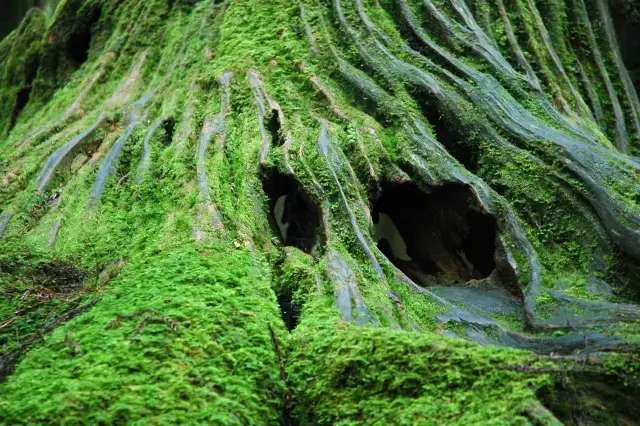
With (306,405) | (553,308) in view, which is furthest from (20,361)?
(553,308)

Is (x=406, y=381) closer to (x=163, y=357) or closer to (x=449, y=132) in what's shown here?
(x=163, y=357)

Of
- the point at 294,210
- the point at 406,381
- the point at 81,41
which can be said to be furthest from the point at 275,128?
the point at 81,41

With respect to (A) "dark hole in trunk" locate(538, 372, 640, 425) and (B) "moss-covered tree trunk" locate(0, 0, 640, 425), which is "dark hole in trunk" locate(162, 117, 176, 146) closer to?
(B) "moss-covered tree trunk" locate(0, 0, 640, 425)

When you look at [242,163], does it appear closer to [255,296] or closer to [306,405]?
[255,296]

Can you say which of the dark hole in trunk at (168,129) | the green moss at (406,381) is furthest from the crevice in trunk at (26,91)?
the green moss at (406,381)

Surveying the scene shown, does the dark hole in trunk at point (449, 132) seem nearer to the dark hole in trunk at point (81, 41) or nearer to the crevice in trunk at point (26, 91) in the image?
Result: the dark hole in trunk at point (81, 41)
